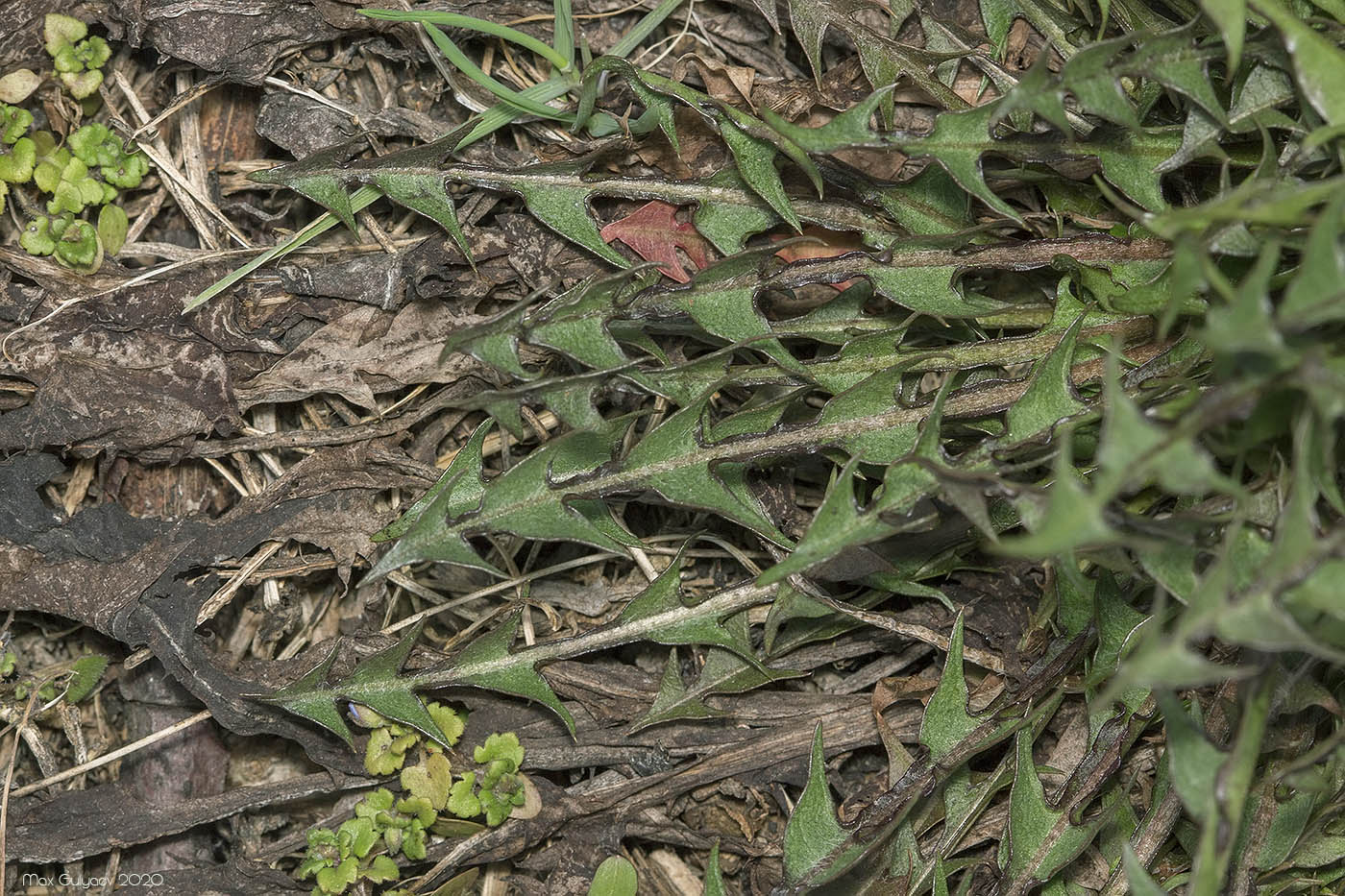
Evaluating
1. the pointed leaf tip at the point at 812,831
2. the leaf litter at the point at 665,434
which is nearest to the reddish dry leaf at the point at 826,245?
the leaf litter at the point at 665,434

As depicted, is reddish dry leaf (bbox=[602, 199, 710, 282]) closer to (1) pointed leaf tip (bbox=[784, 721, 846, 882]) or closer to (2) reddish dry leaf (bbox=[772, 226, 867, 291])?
(2) reddish dry leaf (bbox=[772, 226, 867, 291])

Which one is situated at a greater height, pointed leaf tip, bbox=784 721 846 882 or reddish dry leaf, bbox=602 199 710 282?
reddish dry leaf, bbox=602 199 710 282

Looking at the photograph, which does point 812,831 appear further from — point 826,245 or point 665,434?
point 826,245

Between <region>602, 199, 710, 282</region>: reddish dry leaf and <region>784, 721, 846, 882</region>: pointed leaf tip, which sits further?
<region>602, 199, 710, 282</region>: reddish dry leaf

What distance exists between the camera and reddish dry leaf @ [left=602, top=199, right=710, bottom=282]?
7.17 feet

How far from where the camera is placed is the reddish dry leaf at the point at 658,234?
7.17 feet

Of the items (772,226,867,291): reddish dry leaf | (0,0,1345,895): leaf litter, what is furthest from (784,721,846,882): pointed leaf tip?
(772,226,867,291): reddish dry leaf

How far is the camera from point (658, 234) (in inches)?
86.3

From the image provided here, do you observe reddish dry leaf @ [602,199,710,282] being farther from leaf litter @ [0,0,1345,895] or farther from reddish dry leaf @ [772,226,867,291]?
reddish dry leaf @ [772,226,867,291]

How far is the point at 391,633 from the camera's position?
2379mm

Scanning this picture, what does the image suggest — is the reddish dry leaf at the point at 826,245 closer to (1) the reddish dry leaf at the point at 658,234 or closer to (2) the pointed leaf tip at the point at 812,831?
(1) the reddish dry leaf at the point at 658,234

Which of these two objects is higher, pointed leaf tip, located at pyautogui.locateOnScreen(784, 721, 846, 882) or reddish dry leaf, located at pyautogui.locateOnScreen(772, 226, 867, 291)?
reddish dry leaf, located at pyautogui.locateOnScreen(772, 226, 867, 291)

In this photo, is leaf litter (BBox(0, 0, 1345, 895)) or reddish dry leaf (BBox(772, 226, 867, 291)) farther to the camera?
reddish dry leaf (BBox(772, 226, 867, 291))

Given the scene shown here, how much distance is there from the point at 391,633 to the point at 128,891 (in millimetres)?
798
